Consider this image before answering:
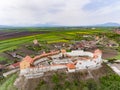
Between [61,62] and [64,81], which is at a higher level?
[61,62]

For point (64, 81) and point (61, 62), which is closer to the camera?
point (64, 81)

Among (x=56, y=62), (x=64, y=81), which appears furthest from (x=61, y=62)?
(x=64, y=81)

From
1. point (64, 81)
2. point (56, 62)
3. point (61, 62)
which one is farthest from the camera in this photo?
point (61, 62)

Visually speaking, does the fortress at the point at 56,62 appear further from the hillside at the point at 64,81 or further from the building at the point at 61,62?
the hillside at the point at 64,81

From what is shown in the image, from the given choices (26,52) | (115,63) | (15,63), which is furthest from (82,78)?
(26,52)

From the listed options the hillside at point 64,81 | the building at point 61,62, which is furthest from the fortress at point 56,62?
the hillside at point 64,81

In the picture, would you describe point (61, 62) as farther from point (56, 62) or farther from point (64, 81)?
point (64, 81)

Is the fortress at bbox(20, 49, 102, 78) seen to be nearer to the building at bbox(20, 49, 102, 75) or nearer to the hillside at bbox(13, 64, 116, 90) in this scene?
the building at bbox(20, 49, 102, 75)

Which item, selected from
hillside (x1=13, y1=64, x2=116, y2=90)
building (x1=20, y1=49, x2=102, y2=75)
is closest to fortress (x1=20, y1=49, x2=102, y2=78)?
building (x1=20, y1=49, x2=102, y2=75)
